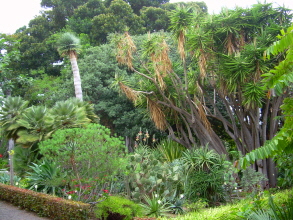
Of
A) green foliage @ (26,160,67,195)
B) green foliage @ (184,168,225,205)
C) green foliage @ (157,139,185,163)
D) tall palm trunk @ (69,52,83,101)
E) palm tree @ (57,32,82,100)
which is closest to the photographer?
green foliage @ (184,168,225,205)

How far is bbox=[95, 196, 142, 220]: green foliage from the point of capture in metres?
6.43

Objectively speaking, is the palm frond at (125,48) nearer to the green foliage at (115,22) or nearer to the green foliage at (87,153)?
the green foliage at (87,153)

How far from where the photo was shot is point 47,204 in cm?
754

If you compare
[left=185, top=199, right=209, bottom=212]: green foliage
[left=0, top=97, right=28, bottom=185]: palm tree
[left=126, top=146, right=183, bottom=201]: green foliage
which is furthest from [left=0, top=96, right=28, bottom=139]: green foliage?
[left=185, top=199, right=209, bottom=212]: green foliage

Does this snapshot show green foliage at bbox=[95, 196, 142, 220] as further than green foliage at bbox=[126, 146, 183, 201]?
No

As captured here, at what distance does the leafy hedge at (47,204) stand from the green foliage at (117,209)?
0.36 meters

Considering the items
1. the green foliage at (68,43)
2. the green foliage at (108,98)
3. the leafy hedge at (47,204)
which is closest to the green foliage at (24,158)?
the leafy hedge at (47,204)

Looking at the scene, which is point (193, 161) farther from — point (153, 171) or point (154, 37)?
point (154, 37)

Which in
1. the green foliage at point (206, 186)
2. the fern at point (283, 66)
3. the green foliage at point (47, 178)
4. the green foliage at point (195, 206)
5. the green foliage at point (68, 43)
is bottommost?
the green foliage at point (195, 206)

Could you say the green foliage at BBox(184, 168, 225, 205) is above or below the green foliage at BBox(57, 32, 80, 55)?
below

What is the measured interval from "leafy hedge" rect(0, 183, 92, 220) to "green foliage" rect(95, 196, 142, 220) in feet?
1.18

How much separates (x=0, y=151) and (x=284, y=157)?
69.4 feet

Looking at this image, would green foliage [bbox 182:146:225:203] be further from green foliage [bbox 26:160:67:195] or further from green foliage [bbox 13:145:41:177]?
green foliage [bbox 13:145:41:177]

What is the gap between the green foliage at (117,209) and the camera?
6.43 metres
